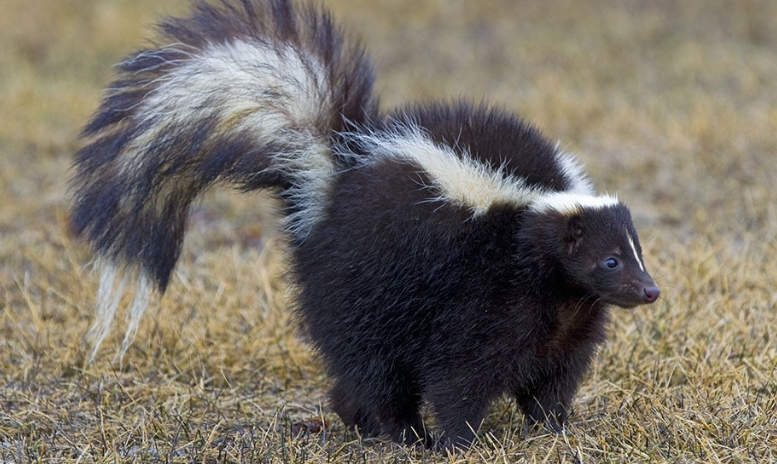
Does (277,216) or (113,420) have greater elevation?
(277,216)

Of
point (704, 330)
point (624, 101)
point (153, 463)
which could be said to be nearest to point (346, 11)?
point (624, 101)

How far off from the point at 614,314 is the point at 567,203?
1.57 m

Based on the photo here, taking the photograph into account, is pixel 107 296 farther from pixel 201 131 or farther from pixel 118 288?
pixel 201 131

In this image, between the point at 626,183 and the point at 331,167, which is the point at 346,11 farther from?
the point at 331,167

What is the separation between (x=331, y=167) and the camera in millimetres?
4031

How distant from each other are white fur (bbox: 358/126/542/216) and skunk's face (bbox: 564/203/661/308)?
230 mm

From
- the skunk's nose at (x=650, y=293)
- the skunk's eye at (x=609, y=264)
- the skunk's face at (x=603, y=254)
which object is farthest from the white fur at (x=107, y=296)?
the skunk's nose at (x=650, y=293)

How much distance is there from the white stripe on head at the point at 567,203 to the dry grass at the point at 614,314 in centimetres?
77

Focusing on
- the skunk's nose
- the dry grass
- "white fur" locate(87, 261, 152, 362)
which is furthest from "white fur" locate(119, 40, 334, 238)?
the skunk's nose

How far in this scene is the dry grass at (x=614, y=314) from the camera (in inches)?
149

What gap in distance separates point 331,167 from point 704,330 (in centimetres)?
200

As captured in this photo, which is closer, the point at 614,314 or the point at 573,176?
the point at 573,176

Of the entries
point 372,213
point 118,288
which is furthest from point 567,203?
point 118,288

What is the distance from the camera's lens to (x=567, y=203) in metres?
3.75
